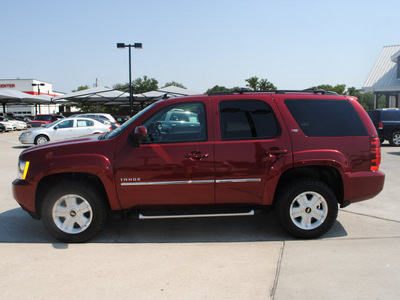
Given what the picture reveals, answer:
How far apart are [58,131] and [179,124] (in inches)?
525

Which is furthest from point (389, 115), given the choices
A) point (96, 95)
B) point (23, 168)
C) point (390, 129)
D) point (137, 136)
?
point (96, 95)

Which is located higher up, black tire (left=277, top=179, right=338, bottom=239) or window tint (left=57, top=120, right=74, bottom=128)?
window tint (left=57, top=120, right=74, bottom=128)

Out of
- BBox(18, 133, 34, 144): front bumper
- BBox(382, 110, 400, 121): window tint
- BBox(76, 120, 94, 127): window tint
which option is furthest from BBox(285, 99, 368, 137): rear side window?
BBox(18, 133, 34, 144): front bumper

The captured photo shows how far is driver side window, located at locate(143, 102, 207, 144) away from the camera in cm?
442

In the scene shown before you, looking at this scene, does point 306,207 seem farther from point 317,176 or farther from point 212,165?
point 212,165

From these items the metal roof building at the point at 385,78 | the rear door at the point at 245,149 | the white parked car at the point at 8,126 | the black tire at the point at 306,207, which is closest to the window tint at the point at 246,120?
the rear door at the point at 245,149

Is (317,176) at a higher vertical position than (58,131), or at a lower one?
lower

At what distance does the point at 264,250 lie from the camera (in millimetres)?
4195

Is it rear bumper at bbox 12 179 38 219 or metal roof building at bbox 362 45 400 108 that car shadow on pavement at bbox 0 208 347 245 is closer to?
rear bumper at bbox 12 179 38 219

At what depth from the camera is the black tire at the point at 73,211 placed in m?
4.35

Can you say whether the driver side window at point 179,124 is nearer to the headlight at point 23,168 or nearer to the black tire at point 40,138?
the headlight at point 23,168

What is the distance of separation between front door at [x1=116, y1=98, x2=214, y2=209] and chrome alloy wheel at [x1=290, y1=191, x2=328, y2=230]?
1041 millimetres

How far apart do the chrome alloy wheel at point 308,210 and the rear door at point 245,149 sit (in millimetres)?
442

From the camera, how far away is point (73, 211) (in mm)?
4402
